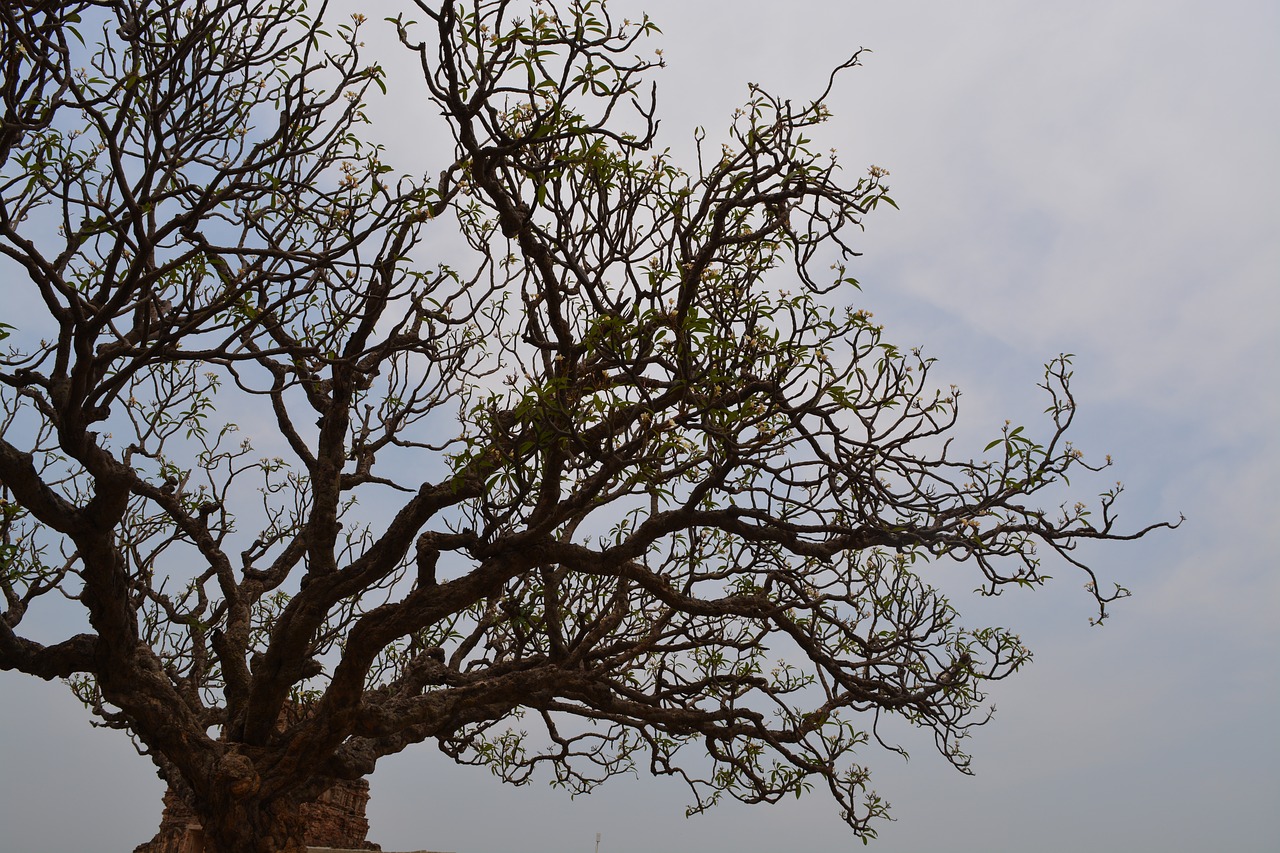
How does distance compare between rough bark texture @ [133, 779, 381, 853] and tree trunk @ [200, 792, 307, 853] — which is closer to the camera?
tree trunk @ [200, 792, 307, 853]

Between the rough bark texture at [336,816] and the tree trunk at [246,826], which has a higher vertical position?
the rough bark texture at [336,816]

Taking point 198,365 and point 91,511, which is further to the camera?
point 198,365

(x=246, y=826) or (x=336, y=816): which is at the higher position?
(x=336, y=816)

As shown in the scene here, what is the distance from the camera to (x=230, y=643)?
24.0 ft

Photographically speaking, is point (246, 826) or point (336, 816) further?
point (336, 816)

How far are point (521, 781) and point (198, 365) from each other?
4.96 m

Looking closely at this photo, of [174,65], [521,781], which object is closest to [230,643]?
[521,781]

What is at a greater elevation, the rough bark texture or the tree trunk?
the rough bark texture

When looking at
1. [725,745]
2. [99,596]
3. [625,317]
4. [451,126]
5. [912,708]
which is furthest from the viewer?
[725,745]

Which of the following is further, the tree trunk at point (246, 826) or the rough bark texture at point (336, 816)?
the rough bark texture at point (336, 816)

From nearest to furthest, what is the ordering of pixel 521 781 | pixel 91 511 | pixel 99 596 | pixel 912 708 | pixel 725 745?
pixel 91 511
pixel 99 596
pixel 912 708
pixel 725 745
pixel 521 781

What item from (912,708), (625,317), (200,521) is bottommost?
(912,708)

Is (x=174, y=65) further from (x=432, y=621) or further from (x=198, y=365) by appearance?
(x=198, y=365)

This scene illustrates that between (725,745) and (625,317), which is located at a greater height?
(625,317)
